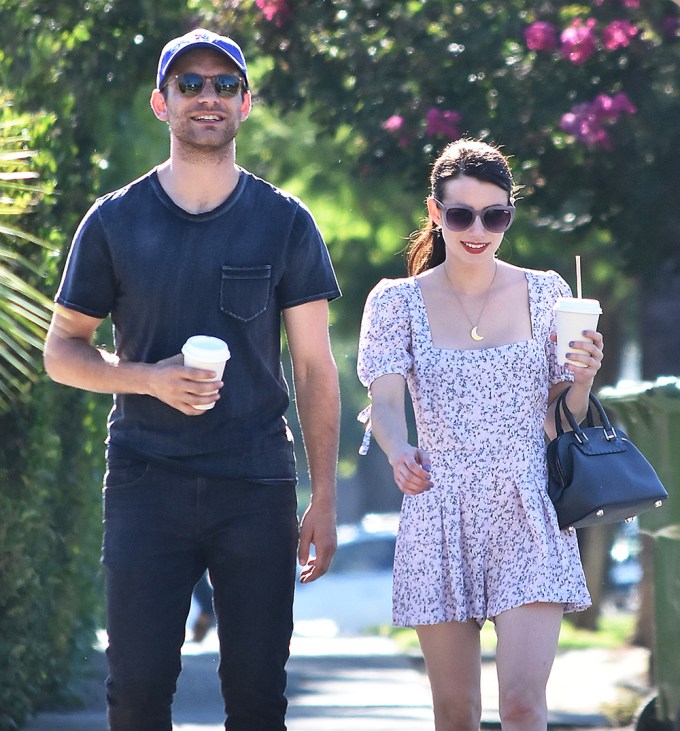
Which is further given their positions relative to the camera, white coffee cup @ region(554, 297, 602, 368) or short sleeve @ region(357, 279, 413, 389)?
short sleeve @ region(357, 279, 413, 389)

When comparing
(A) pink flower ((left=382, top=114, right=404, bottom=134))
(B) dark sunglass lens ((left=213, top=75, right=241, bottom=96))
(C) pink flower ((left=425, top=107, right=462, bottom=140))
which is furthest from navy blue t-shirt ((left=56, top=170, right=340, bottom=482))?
(A) pink flower ((left=382, top=114, right=404, bottom=134))

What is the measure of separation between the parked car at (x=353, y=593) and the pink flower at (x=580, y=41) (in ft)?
37.8

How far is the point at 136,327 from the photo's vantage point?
3.63m

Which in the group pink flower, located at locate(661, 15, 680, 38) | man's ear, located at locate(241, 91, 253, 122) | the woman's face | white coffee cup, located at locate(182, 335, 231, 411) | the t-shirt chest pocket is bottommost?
white coffee cup, located at locate(182, 335, 231, 411)

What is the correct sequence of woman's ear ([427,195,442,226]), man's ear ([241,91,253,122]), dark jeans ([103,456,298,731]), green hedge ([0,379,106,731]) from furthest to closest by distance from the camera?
green hedge ([0,379,106,731])
woman's ear ([427,195,442,226])
man's ear ([241,91,253,122])
dark jeans ([103,456,298,731])

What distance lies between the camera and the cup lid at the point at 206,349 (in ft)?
10.7

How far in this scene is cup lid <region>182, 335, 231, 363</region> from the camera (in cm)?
326

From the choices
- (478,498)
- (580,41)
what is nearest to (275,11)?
(580,41)

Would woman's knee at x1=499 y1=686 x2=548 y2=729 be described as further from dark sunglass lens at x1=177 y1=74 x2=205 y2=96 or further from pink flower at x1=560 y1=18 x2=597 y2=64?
pink flower at x1=560 y1=18 x2=597 y2=64

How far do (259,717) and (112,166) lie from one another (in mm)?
5418

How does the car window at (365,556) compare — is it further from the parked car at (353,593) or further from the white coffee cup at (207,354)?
the white coffee cup at (207,354)

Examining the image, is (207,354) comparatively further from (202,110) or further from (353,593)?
(353,593)

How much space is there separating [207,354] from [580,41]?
4.51m

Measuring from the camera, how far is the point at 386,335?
3914 mm
